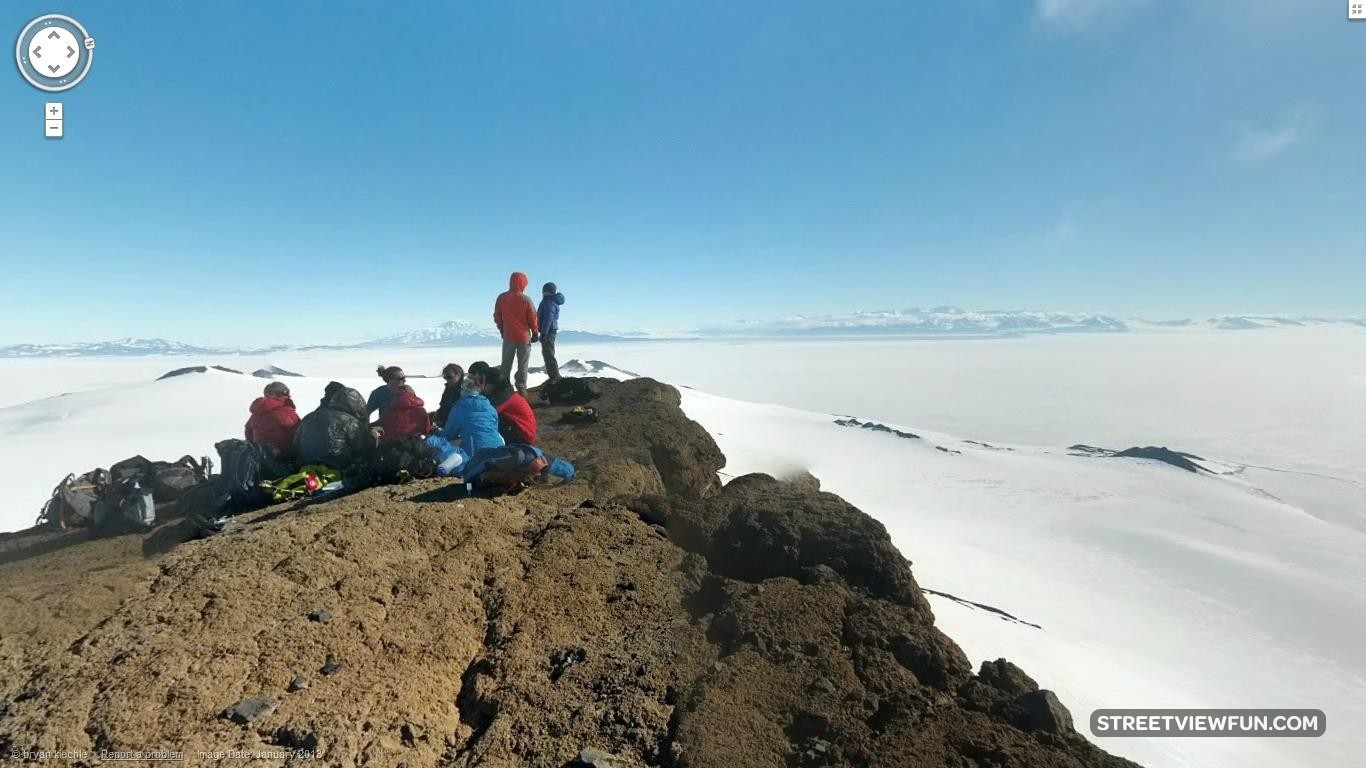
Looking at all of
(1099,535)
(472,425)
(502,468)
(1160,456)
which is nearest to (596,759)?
(502,468)

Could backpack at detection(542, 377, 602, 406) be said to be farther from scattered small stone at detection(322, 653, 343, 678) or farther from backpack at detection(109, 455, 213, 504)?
scattered small stone at detection(322, 653, 343, 678)

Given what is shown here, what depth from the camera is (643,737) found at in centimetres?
265

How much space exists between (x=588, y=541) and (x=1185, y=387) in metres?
94.5

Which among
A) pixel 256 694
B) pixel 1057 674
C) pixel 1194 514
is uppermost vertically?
pixel 256 694

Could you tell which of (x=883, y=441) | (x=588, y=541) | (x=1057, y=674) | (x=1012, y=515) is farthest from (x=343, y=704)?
(x=883, y=441)

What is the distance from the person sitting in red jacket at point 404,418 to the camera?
19.5 ft

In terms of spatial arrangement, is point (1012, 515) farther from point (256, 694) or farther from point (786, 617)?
point (256, 694)

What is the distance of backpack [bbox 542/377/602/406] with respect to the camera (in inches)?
429

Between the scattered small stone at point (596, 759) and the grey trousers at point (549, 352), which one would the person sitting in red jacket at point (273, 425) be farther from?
the grey trousers at point (549, 352)

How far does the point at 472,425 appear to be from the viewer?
5.45 m

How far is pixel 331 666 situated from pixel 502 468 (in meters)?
2.25

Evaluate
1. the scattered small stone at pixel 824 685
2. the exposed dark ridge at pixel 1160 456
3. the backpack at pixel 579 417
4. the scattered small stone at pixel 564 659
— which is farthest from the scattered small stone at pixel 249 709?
the exposed dark ridge at pixel 1160 456

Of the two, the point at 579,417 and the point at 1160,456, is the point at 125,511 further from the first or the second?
the point at 1160,456

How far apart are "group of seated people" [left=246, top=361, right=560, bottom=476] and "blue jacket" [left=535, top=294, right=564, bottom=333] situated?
435 centimetres
